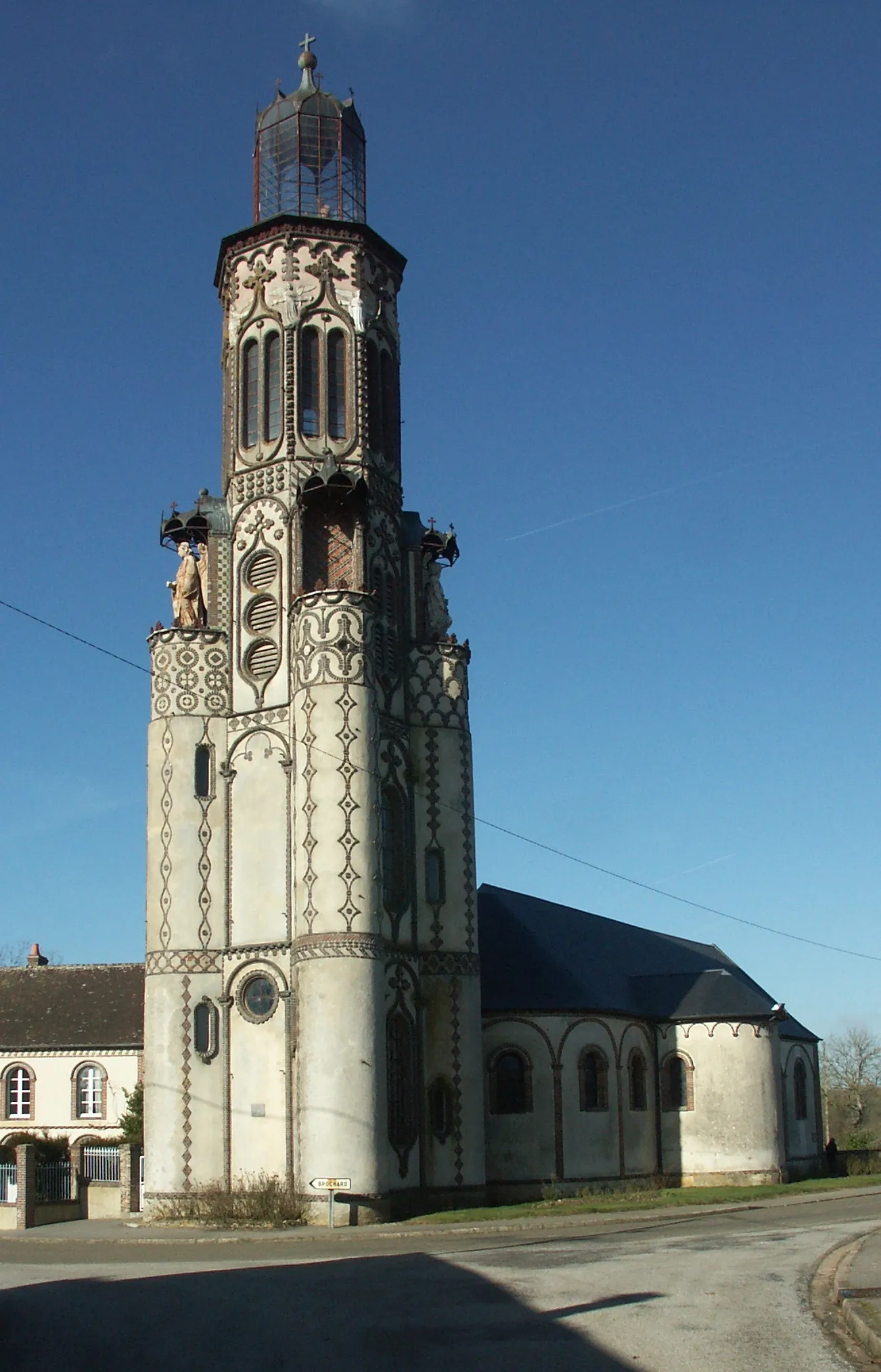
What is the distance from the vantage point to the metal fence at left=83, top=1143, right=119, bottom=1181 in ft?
126

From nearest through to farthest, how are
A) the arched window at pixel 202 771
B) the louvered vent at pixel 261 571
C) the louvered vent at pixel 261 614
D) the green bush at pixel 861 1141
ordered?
the arched window at pixel 202 771, the louvered vent at pixel 261 614, the louvered vent at pixel 261 571, the green bush at pixel 861 1141

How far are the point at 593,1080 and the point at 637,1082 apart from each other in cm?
271

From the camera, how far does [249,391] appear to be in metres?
41.5

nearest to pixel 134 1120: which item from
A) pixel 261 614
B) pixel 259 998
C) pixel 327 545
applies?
pixel 259 998

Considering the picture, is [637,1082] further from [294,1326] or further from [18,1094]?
[294,1326]

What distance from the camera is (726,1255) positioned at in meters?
23.0

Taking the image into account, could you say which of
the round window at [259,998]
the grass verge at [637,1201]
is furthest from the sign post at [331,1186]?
the round window at [259,998]

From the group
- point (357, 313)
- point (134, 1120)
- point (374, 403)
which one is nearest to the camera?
point (357, 313)

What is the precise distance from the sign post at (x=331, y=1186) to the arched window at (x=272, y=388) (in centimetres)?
1914

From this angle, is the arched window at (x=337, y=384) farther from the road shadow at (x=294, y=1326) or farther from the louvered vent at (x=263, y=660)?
the road shadow at (x=294, y=1326)

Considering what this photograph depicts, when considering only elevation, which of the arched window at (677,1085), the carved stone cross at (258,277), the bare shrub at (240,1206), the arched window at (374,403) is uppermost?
the carved stone cross at (258,277)

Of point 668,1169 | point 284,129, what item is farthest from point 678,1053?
point 284,129

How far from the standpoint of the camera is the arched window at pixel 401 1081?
36281mm

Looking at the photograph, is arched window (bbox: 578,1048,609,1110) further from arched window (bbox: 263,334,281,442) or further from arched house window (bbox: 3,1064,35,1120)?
arched house window (bbox: 3,1064,35,1120)
